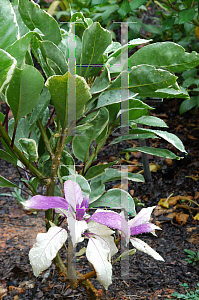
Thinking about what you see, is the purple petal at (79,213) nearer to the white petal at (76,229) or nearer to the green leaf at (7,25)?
the white petal at (76,229)

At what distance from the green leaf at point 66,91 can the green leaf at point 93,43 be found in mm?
98

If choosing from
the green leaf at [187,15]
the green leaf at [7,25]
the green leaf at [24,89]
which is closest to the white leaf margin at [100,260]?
Result: the green leaf at [24,89]

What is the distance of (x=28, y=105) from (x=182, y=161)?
1406 millimetres

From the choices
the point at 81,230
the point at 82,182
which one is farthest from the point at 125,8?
the point at 81,230

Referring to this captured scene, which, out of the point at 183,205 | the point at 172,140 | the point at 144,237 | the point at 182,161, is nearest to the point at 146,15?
the point at 182,161

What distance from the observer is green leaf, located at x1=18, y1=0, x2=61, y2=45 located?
631mm

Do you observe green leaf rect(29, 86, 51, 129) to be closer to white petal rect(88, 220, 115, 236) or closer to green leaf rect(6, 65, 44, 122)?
green leaf rect(6, 65, 44, 122)

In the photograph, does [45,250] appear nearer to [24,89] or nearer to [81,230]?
Answer: [81,230]

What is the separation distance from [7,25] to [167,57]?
0.34 metres

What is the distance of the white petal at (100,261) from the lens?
61cm

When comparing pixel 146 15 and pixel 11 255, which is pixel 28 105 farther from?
pixel 146 15

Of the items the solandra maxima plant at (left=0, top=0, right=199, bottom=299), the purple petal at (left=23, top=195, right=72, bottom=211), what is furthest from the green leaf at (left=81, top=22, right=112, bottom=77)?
the purple petal at (left=23, top=195, right=72, bottom=211)

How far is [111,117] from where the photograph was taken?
832 mm

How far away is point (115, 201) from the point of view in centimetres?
84
